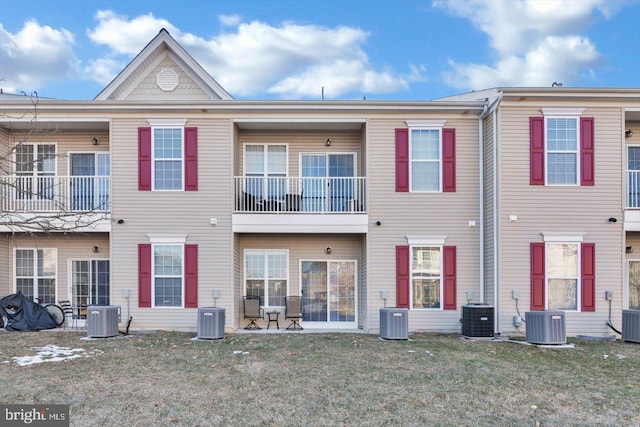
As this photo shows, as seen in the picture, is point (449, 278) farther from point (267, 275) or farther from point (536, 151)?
point (267, 275)

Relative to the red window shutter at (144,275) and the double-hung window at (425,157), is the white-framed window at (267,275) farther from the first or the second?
the double-hung window at (425,157)

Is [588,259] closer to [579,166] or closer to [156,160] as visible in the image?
[579,166]

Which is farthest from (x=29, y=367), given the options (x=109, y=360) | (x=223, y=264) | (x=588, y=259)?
(x=588, y=259)

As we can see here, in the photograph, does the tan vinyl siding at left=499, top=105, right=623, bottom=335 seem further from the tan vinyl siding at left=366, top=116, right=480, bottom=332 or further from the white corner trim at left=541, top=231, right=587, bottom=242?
the tan vinyl siding at left=366, top=116, right=480, bottom=332

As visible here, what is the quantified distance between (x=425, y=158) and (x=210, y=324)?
7143mm

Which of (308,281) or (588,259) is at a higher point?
(588,259)

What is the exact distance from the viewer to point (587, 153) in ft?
35.8

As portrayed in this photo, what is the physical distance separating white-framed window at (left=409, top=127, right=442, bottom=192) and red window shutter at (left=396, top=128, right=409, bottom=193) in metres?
0.13

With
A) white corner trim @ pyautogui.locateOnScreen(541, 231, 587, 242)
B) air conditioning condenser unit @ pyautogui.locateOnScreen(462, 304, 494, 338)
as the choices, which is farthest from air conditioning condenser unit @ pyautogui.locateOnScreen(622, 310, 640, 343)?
air conditioning condenser unit @ pyautogui.locateOnScreen(462, 304, 494, 338)

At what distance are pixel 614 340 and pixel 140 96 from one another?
14723 millimetres

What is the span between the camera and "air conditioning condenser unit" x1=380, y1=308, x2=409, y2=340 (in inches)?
403

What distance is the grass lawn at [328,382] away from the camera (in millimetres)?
5305

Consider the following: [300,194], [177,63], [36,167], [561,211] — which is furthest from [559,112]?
[36,167]

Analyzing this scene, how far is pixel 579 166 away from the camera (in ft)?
35.8
